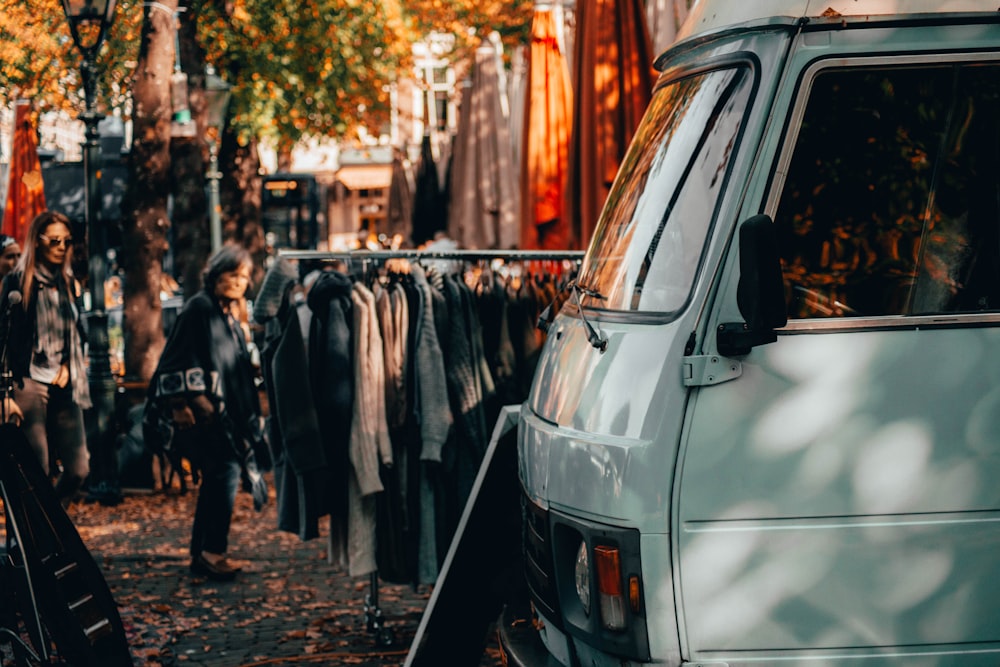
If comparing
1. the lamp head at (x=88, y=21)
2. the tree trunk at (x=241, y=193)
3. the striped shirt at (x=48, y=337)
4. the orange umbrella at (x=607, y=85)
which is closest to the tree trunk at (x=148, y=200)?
the lamp head at (x=88, y=21)

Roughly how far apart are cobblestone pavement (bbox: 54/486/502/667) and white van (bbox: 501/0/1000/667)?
2875mm

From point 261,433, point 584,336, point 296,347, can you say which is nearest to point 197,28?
point 261,433

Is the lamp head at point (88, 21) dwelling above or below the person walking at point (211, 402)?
above

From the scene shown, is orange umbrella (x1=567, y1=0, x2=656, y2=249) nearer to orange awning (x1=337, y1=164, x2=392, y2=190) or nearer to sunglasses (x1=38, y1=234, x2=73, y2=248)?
sunglasses (x1=38, y1=234, x2=73, y2=248)

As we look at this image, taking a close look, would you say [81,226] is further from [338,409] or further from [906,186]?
[906,186]

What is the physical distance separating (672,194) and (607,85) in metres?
3.42

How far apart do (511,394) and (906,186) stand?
9.14 ft

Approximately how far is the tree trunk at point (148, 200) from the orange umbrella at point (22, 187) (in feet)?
3.19

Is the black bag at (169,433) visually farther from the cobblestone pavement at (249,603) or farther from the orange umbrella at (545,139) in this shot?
the orange umbrella at (545,139)

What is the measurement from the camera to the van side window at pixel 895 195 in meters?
3.53

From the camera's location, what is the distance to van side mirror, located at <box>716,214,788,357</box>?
3.10 metres

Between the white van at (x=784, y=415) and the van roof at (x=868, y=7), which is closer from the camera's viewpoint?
the white van at (x=784, y=415)

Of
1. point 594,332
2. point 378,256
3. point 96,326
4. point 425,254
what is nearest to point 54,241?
point 96,326

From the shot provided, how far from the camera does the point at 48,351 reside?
26.4 feet
